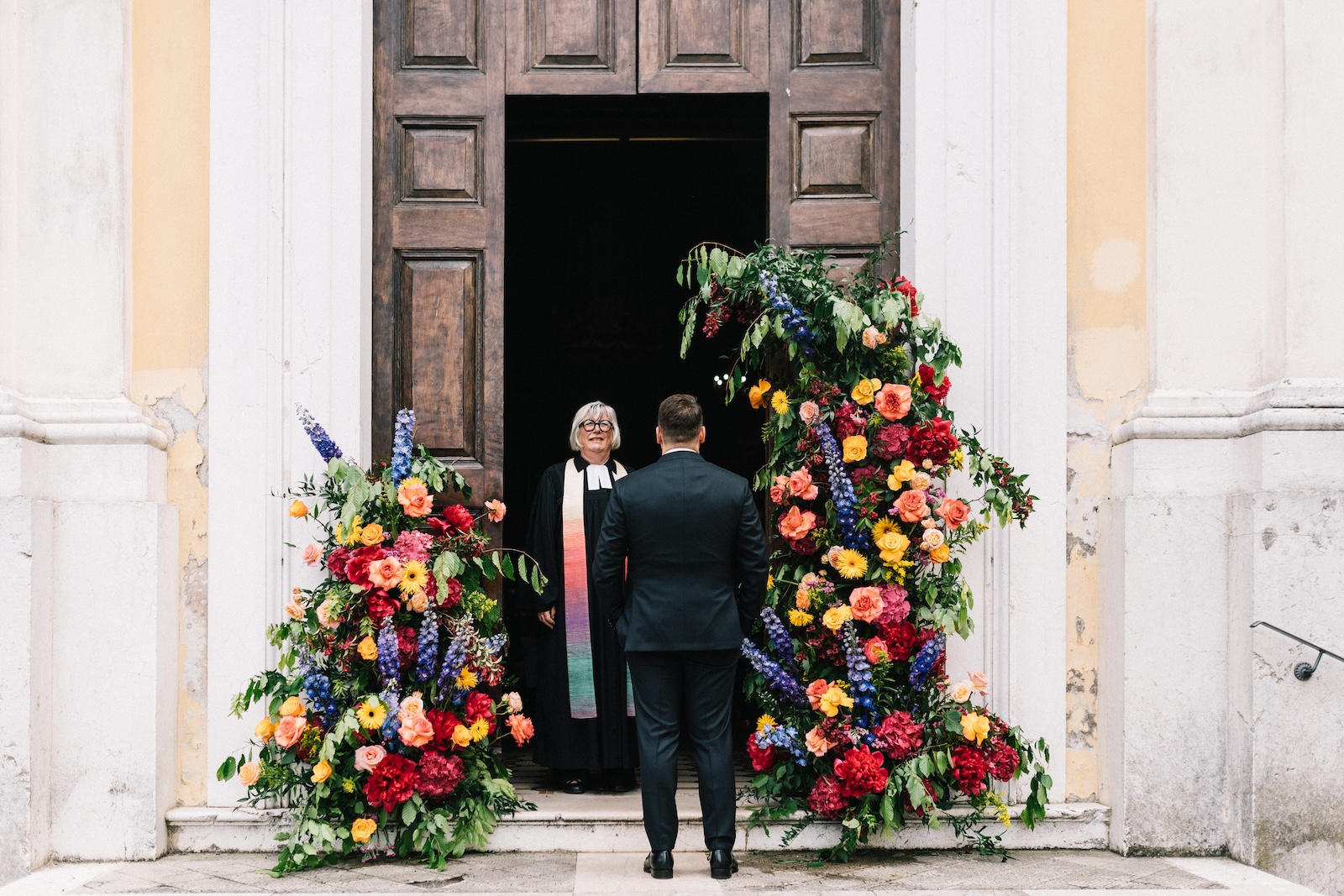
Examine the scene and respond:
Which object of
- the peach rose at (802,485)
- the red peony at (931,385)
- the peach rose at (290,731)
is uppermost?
the red peony at (931,385)

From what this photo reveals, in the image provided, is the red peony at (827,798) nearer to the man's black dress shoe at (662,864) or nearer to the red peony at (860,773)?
the red peony at (860,773)

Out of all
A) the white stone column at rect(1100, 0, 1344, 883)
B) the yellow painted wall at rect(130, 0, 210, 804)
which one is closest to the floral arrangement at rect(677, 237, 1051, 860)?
the white stone column at rect(1100, 0, 1344, 883)

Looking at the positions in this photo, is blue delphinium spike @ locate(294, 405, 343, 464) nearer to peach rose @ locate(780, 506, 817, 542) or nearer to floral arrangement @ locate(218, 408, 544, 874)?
floral arrangement @ locate(218, 408, 544, 874)

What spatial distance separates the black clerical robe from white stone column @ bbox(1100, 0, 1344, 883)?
2.03 meters

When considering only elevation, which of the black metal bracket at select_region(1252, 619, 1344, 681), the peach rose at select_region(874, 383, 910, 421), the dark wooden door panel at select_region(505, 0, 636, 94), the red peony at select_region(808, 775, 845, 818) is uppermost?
the dark wooden door panel at select_region(505, 0, 636, 94)

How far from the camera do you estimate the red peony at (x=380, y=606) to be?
4699 millimetres

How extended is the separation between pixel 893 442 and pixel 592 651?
5.77 feet

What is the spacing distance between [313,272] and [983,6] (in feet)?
9.57

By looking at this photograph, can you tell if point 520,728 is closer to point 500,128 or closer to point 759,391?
point 759,391

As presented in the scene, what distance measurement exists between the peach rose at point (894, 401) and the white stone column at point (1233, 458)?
949 mm

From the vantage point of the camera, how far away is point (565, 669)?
5.66 meters

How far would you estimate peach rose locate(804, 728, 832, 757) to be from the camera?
4672mm

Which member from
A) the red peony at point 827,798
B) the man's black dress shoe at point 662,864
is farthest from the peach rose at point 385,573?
the red peony at point 827,798

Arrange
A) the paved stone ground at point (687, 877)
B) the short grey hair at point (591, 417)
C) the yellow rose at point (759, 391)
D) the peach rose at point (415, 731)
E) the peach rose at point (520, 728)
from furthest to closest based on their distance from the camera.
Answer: the short grey hair at point (591, 417), the yellow rose at point (759, 391), the peach rose at point (520, 728), the peach rose at point (415, 731), the paved stone ground at point (687, 877)
